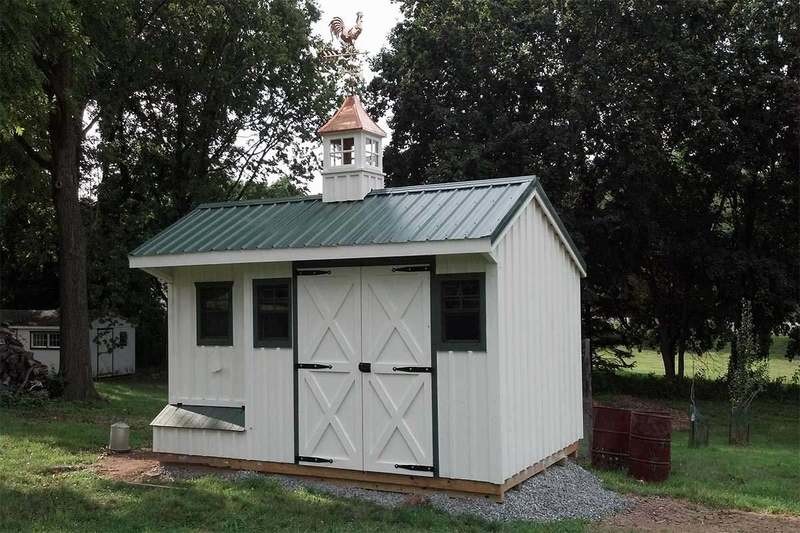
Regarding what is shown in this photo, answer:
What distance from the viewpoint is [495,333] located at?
782 centimetres

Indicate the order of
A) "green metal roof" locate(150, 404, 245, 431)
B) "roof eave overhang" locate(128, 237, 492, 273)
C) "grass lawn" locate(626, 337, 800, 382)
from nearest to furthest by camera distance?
"roof eave overhang" locate(128, 237, 492, 273)
"green metal roof" locate(150, 404, 245, 431)
"grass lawn" locate(626, 337, 800, 382)

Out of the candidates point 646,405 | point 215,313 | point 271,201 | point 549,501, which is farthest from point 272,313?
point 646,405

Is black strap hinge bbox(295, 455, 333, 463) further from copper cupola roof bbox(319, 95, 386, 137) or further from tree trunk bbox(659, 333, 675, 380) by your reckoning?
tree trunk bbox(659, 333, 675, 380)

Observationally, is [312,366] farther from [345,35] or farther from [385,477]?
[345,35]

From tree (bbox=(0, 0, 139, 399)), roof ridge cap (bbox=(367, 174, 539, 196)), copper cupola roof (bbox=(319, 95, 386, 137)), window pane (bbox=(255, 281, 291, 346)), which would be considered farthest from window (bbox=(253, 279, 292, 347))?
tree (bbox=(0, 0, 139, 399))

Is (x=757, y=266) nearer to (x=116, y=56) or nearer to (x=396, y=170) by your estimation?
(x=396, y=170)

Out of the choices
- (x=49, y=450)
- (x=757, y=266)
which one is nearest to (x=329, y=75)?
(x=757, y=266)

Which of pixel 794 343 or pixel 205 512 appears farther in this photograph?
pixel 794 343

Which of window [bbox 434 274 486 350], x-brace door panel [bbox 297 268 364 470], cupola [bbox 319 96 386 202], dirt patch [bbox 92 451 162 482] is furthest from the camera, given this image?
cupola [bbox 319 96 386 202]

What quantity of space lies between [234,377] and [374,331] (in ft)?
6.85

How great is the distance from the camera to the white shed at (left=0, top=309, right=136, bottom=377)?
25859mm

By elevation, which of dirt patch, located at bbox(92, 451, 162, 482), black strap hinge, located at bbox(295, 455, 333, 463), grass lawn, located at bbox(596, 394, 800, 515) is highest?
black strap hinge, located at bbox(295, 455, 333, 463)

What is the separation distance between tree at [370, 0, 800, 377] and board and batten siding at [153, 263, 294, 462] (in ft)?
39.4

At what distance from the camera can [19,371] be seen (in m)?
16.9
